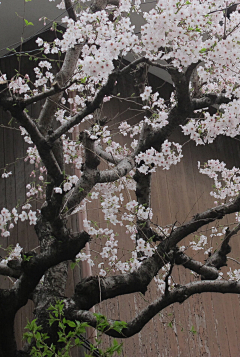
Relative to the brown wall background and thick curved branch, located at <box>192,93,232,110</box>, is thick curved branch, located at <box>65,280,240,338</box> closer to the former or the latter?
thick curved branch, located at <box>192,93,232,110</box>

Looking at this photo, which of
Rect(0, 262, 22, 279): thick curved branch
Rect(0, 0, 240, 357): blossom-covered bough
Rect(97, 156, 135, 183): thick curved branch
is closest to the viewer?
Rect(0, 0, 240, 357): blossom-covered bough

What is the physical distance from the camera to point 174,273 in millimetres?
4371

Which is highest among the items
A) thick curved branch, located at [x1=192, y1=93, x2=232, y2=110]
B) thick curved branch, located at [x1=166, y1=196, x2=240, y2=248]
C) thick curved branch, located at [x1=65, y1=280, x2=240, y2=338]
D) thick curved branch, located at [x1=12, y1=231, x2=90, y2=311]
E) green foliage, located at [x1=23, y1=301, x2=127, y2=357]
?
thick curved branch, located at [x1=192, y1=93, x2=232, y2=110]

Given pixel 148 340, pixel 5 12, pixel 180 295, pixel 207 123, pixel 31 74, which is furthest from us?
pixel 31 74

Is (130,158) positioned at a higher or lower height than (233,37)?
lower

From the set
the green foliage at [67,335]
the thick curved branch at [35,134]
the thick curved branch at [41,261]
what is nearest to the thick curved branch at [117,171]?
the thick curved branch at [35,134]

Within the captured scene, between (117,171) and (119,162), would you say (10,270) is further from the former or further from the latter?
Answer: (119,162)

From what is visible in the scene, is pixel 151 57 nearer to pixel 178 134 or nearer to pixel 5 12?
pixel 5 12

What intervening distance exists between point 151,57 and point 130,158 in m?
0.81

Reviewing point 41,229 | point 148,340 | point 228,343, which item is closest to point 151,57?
point 41,229

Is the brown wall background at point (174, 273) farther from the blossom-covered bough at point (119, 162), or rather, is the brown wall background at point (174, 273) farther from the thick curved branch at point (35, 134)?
the thick curved branch at point (35, 134)

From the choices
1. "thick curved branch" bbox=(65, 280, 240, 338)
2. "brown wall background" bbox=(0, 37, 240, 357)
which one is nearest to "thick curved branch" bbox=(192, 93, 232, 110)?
"brown wall background" bbox=(0, 37, 240, 357)

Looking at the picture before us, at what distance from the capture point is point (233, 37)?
8.20 ft

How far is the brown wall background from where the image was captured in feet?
12.4
